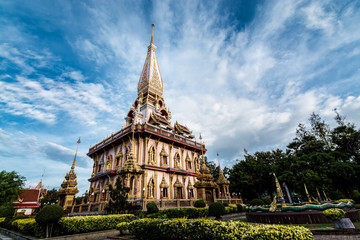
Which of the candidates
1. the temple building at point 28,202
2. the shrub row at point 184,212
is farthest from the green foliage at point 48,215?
the temple building at point 28,202

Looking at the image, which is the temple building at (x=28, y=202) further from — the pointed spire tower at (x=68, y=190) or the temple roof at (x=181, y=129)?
the temple roof at (x=181, y=129)

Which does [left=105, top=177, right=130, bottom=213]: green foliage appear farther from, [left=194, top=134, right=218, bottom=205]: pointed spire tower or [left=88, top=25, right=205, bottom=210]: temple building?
[left=194, top=134, right=218, bottom=205]: pointed spire tower

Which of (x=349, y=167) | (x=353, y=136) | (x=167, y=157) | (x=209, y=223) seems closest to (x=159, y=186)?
(x=167, y=157)

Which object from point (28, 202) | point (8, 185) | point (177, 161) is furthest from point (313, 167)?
point (28, 202)

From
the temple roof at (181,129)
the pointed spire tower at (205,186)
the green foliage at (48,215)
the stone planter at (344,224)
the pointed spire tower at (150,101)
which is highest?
the pointed spire tower at (150,101)

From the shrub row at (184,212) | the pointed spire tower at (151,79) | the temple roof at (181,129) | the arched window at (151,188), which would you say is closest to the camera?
the shrub row at (184,212)

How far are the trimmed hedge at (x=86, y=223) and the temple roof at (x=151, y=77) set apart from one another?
24.9m

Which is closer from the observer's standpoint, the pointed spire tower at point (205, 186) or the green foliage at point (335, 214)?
the green foliage at point (335, 214)

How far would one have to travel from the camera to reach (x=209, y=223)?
18.2ft

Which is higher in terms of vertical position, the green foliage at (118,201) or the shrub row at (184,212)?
the green foliage at (118,201)

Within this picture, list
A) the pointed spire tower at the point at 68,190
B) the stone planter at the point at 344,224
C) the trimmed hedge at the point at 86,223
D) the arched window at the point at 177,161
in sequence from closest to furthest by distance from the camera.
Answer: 1. the stone planter at the point at 344,224
2. the trimmed hedge at the point at 86,223
3. the pointed spire tower at the point at 68,190
4. the arched window at the point at 177,161

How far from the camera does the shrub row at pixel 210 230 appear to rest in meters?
4.11

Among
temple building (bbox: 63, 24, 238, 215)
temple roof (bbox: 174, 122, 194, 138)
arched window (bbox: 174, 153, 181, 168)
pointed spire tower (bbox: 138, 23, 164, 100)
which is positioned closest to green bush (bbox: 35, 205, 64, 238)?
temple building (bbox: 63, 24, 238, 215)

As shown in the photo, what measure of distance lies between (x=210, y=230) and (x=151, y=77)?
3208 cm
